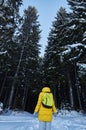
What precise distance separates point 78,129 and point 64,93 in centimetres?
3045

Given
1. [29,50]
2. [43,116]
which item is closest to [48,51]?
[29,50]

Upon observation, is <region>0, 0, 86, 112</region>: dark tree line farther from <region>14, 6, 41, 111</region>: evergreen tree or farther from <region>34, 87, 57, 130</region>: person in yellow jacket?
<region>34, 87, 57, 130</region>: person in yellow jacket

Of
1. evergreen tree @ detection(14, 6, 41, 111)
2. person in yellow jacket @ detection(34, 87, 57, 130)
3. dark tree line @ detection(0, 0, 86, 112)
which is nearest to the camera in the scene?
person in yellow jacket @ detection(34, 87, 57, 130)

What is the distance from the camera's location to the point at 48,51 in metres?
34.8

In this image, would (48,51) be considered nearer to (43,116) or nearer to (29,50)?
(29,50)

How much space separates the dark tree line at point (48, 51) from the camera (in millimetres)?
21188

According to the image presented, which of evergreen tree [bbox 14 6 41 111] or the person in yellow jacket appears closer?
the person in yellow jacket

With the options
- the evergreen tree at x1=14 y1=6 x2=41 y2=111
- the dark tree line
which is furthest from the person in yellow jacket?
the evergreen tree at x1=14 y1=6 x2=41 y2=111

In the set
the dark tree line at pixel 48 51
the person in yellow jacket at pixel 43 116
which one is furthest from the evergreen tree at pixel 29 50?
the person in yellow jacket at pixel 43 116

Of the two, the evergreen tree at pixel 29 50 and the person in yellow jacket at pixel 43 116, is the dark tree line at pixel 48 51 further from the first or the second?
the person in yellow jacket at pixel 43 116

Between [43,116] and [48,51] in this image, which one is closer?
[43,116]

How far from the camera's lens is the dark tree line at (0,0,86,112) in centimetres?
2119

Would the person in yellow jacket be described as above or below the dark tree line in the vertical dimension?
below

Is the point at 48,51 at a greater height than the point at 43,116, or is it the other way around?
the point at 48,51
